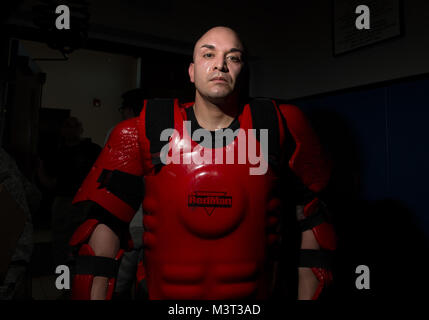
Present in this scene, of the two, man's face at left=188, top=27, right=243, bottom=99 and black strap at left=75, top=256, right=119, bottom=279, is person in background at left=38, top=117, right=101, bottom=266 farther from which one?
man's face at left=188, top=27, right=243, bottom=99

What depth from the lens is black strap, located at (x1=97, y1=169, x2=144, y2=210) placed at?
82cm

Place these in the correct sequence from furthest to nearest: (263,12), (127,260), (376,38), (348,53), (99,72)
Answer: (99,72)
(263,12)
(348,53)
(376,38)
(127,260)

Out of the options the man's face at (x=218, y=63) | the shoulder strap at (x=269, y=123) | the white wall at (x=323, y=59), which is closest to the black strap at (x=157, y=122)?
the man's face at (x=218, y=63)

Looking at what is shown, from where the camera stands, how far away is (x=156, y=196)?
81 centimetres

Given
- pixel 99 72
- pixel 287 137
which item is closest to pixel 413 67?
pixel 287 137

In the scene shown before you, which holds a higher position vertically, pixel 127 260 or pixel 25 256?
pixel 25 256

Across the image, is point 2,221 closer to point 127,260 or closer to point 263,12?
point 127,260

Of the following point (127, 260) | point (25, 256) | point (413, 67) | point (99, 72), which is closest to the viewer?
point (25, 256)

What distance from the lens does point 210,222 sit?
0.75m

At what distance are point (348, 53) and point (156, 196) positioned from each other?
5.29 ft

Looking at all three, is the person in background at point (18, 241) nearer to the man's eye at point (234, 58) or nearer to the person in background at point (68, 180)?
the man's eye at point (234, 58)

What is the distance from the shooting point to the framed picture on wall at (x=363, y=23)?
160cm

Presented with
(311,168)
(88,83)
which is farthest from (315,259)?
(88,83)

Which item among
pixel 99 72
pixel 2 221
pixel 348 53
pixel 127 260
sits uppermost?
pixel 99 72
